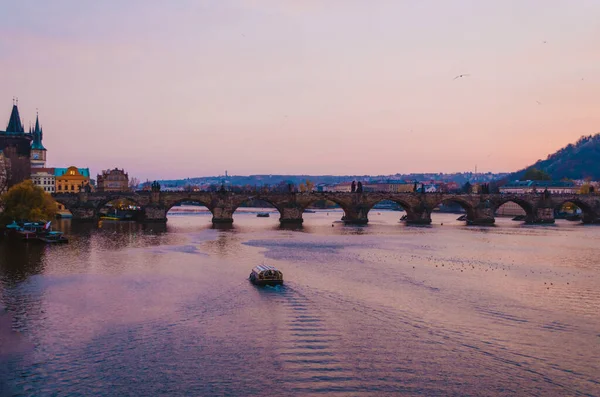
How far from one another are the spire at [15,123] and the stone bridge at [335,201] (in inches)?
2055

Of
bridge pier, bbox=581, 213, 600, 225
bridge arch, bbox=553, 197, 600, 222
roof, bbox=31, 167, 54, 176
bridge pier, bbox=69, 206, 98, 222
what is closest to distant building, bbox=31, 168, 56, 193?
roof, bbox=31, 167, 54, 176

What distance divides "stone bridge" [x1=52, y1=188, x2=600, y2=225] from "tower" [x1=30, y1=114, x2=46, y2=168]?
57300 mm

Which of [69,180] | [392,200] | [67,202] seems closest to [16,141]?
[69,180]

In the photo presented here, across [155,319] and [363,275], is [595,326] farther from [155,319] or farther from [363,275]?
[155,319]

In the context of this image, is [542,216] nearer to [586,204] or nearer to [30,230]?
[586,204]

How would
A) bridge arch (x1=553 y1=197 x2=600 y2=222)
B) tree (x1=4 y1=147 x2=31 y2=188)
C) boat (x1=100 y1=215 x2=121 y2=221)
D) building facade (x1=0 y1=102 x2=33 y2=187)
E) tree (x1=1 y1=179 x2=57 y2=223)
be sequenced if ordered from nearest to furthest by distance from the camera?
tree (x1=1 y1=179 x2=57 y2=223), tree (x1=4 y1=147 x2=31 y2=188), boat (x1=100 y1=215 x2=121 y2=221), bridge arch (x1=553 y1=197 x2=600 y2=222), building facade (x1=0 y1=102 x2=33 y2=187)

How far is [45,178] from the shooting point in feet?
464

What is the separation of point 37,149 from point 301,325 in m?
140

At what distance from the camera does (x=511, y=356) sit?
2266 centimetres

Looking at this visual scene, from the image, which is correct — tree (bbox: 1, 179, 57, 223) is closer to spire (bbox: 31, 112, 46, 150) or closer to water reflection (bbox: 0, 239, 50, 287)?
water reflection (bbox: 0, 239, 50, 287)

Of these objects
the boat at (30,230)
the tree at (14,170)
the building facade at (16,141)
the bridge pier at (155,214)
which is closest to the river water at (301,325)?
the boat at (30,230)

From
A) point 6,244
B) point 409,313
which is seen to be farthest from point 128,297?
point 6,244

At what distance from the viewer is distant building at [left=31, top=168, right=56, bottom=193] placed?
459 ft

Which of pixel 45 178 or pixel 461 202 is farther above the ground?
pixel 45 178
